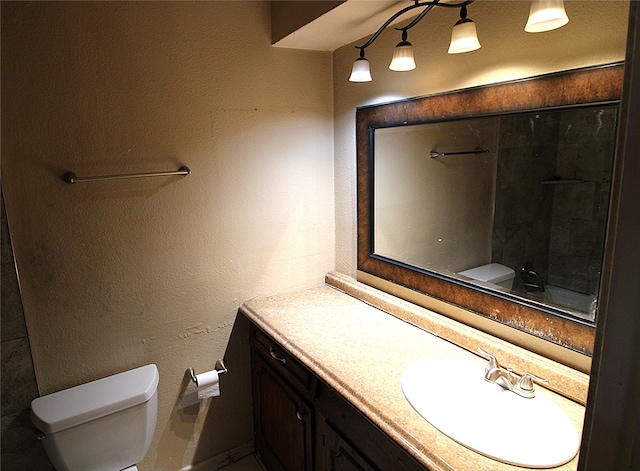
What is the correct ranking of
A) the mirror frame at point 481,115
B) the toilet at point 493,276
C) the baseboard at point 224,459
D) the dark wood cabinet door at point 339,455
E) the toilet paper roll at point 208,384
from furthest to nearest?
1. the baseboard at point 224,459
2. the toilet paper roll at point 208,384
3. the toilet at point 493,276
4. the dark wood cabinet door at point 339,455
5. the mirror frame at point 481,115

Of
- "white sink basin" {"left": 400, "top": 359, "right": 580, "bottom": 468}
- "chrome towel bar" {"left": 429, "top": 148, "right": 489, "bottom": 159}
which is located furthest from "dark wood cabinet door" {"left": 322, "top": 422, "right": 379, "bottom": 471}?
"chrome towel bar" {"left": 429, "top": 148, "right": 489, "bottom": 159}

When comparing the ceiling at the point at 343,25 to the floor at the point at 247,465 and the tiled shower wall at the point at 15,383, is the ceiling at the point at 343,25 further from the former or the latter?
the floor at the point at 247,465

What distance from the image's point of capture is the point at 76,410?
150 centimetres

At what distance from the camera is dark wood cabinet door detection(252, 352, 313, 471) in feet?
5.26

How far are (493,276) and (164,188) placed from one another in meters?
1.37

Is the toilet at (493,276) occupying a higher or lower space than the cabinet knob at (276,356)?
higher

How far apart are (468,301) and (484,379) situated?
1.05 feet

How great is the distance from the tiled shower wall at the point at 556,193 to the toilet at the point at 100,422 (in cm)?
152

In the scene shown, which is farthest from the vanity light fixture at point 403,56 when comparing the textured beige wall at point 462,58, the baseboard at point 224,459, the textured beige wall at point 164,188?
the baseboard at point 224,459

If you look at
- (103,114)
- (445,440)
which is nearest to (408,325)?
(445,440)

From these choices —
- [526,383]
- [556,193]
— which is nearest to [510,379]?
[526,383]

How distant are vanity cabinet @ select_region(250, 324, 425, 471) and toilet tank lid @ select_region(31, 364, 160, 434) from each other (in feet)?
1.65

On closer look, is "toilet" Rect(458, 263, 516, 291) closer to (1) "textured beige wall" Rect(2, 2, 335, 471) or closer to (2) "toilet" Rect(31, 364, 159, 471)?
(1) "textured beige wall" Rect(2, 2, 335, 471)

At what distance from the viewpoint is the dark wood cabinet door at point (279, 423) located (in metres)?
1.60
